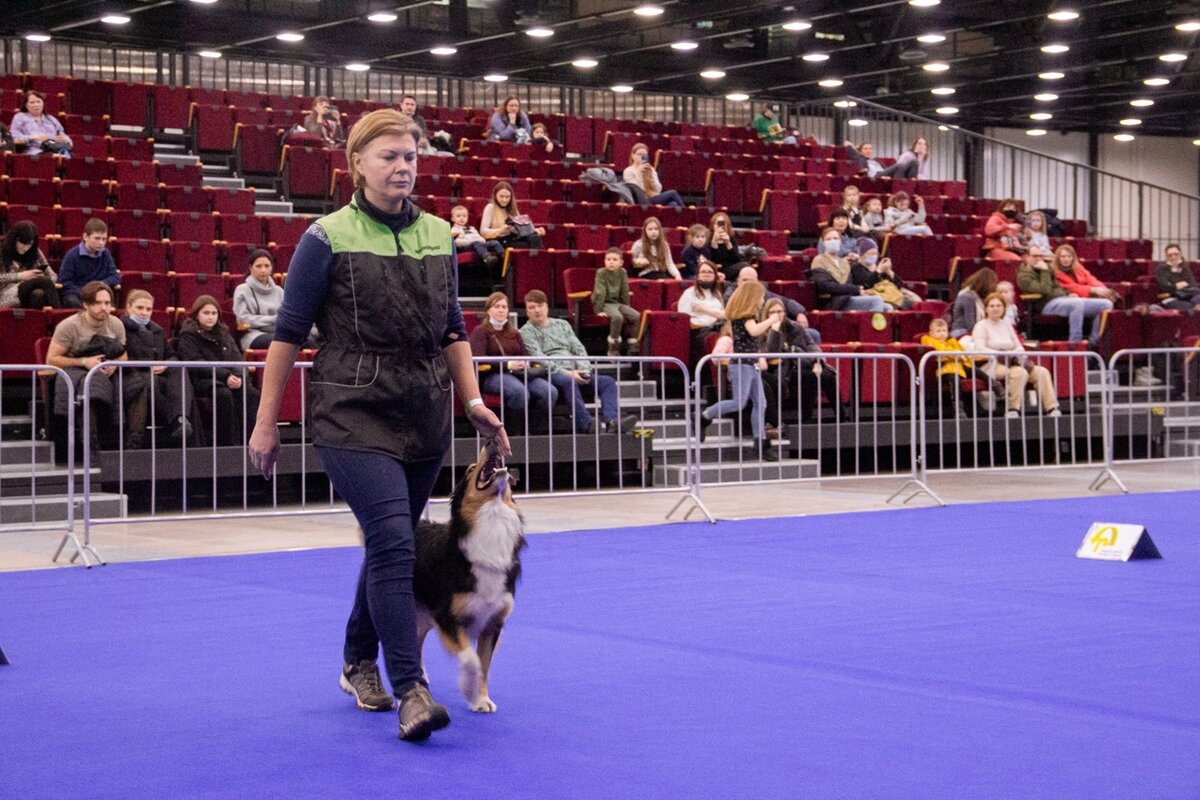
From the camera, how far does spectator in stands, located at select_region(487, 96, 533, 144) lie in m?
17.8

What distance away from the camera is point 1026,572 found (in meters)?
6.89

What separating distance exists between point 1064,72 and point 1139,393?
1188 centimetres

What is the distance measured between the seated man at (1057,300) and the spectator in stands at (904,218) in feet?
4.67

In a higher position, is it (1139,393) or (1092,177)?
(1092,177)

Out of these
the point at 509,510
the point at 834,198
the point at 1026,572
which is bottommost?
the point at 1026,572

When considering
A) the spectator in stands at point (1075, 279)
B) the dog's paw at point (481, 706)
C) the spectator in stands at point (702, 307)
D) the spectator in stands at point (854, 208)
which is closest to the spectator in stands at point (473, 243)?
the spectator in stands at point (702, 307)

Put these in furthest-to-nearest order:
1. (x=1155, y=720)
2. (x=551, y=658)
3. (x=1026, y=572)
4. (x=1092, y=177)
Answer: (x=1092, y=177), (x=1026, y=572), (x=551, y=658), (x=1155, y=720)

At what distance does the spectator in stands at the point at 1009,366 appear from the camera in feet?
40.7

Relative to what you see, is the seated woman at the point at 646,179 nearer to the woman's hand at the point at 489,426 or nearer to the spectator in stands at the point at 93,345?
the spectator in stands at the point at 93,345

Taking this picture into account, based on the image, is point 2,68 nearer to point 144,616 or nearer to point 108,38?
point 108,38

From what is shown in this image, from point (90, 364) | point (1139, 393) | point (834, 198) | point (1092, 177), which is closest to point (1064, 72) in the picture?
point (1092, 177)

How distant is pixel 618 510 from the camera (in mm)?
10008

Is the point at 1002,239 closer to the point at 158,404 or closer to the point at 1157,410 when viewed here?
the point at 1157,410

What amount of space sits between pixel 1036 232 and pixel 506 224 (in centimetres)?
746
